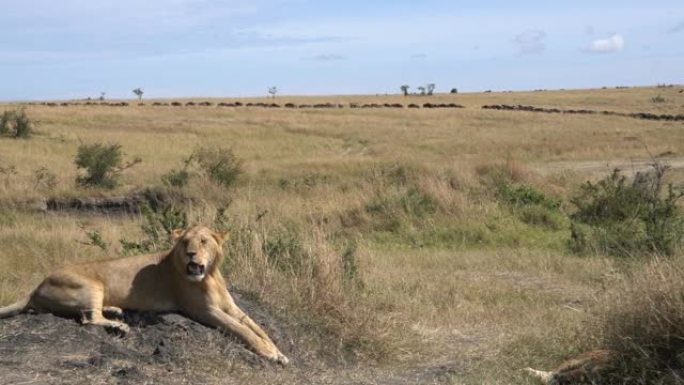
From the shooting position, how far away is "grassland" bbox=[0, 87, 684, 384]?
8.24 metres

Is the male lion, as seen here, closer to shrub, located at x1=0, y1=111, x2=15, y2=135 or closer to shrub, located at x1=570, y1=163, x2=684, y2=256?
shrub, located at x1=570, y1=163, x2=684, y2=256

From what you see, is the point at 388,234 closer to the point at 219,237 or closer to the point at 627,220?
the point at 627,220

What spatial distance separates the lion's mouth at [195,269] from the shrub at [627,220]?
5848mm

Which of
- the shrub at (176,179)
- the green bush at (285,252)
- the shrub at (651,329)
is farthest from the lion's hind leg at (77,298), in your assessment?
the shrub at (176,179)

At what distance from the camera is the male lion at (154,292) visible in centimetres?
690

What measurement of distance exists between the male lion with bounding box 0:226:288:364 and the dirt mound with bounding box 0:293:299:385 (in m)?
0.09

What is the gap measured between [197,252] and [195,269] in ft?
0.44

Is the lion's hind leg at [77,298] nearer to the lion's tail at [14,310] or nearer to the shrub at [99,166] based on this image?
the lion's tail at [14,310]

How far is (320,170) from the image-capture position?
27281 millimetres

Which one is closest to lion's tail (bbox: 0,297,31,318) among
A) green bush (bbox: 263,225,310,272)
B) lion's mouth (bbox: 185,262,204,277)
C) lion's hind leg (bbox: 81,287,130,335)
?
lion's hind leg (bbox: 81,287,130,335)

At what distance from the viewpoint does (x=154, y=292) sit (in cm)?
716

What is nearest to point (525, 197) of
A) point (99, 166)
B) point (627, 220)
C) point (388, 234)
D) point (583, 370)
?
point (627, 220)

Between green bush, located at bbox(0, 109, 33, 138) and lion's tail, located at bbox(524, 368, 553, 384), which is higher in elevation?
lion's tail, located at bbox(524, 368, 553, 384)

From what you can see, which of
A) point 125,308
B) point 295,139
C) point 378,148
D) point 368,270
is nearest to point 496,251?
point 368,270
